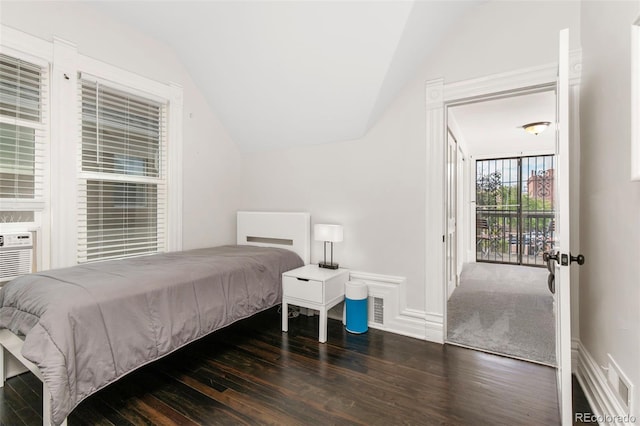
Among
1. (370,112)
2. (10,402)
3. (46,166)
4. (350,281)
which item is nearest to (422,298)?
(350,281)

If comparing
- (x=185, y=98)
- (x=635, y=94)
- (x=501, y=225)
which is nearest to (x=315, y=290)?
(x=635, y=94)

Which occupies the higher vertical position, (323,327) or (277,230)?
(277,230)

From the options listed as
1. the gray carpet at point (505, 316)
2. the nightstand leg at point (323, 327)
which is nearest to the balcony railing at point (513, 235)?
the gray carpet at point (505, 316)

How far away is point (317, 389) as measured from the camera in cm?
193

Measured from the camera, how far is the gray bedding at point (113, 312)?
1429 millimetres

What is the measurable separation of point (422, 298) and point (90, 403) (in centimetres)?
249

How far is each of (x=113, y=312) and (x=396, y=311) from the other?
2214 mm

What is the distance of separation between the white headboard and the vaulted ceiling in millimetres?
891

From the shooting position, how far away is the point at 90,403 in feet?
5.85

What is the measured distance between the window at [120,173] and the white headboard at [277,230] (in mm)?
921

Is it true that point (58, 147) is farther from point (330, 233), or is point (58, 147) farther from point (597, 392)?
point (597, 392)

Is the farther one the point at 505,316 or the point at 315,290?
the point at 505,316

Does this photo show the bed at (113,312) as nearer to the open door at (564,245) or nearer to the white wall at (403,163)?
the white wall at (403,163)

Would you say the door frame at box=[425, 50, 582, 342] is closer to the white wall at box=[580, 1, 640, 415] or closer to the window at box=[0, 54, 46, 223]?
the white wall at box=[580, 1, 640, 415]
